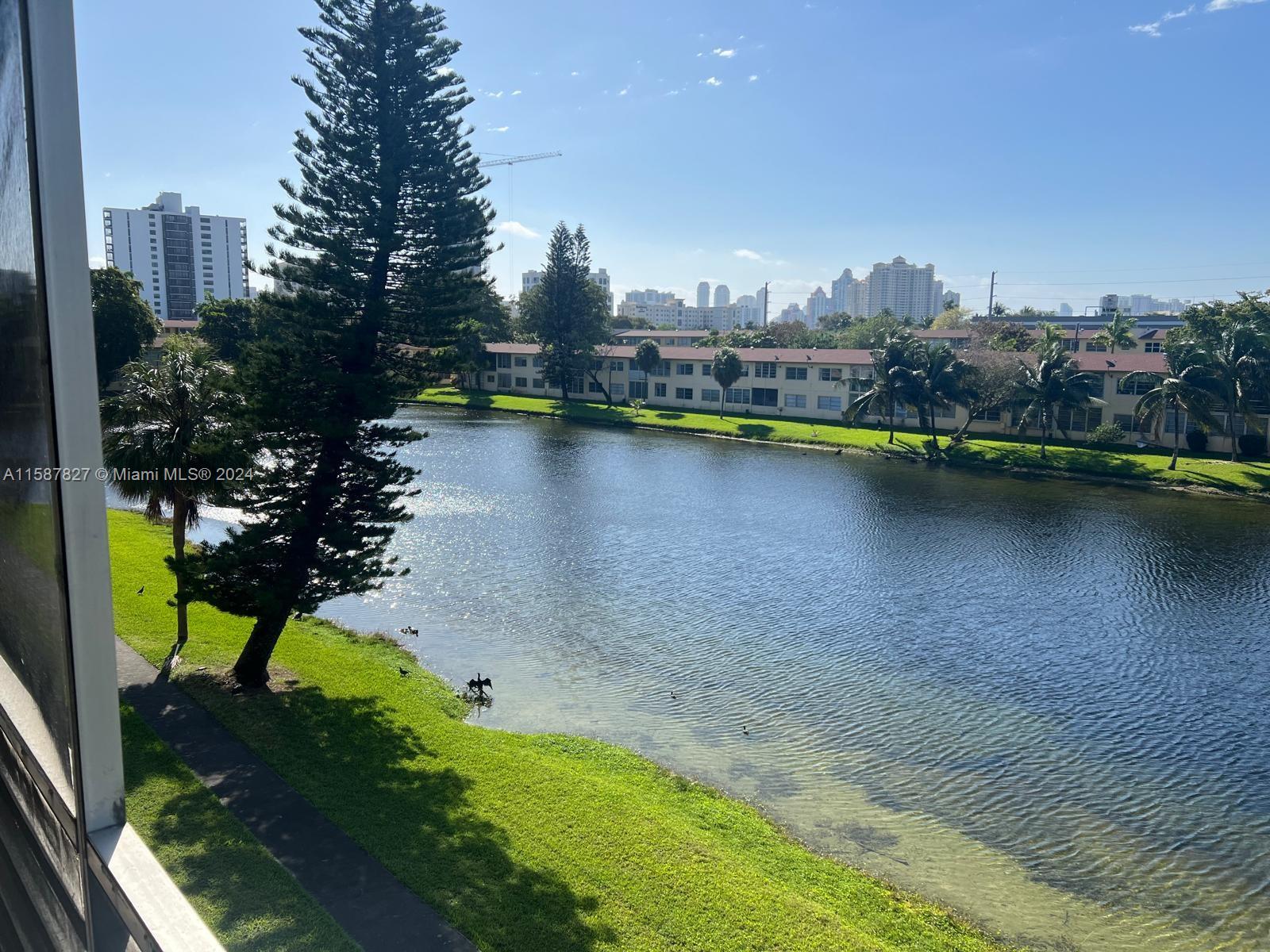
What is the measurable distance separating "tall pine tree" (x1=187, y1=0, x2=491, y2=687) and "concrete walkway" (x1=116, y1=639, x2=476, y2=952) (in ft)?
4.43

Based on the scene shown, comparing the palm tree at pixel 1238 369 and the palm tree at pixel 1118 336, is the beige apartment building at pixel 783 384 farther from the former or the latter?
the palm tree at pixel 1118 336

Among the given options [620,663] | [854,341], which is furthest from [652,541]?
[854,341]

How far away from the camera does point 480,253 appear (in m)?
12.5

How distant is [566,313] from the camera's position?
53531 mm

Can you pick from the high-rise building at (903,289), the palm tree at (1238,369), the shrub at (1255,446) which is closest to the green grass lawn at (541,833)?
the palm tree at (1238,369)

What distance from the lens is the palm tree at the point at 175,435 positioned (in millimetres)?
10898

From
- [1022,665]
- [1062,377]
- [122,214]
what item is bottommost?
[1022,665]

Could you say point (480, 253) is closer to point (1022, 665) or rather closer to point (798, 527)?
point (1022, 665)

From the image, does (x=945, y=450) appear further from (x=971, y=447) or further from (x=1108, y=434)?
(x=1108, y=434)

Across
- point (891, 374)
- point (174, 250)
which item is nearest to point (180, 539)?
point (891, 374)

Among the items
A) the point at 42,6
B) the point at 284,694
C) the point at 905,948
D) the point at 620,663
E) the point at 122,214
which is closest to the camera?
the point at 42,6

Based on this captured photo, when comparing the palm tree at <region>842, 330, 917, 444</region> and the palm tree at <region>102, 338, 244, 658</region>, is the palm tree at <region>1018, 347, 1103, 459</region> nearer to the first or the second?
the palm tree at <region>842, 330, 917, 444</region>

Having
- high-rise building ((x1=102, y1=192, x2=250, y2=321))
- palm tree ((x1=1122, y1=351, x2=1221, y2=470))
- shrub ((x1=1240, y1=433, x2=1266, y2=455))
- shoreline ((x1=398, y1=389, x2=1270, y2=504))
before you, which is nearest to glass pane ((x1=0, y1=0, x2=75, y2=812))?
shoreline ((x1=398, y1=389, x2=1270, y2=504))

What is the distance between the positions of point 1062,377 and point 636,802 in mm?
32653
